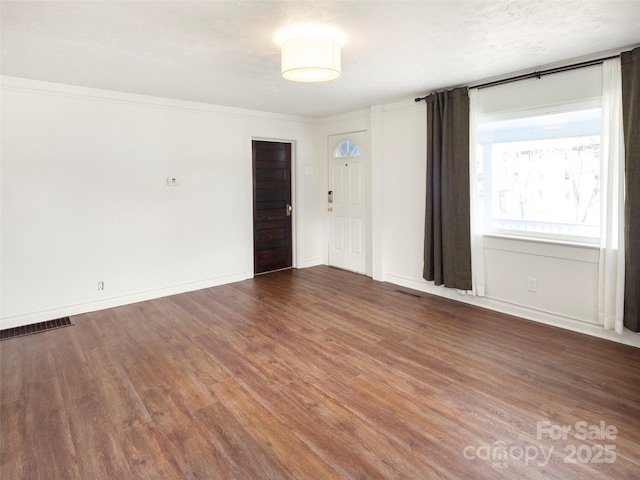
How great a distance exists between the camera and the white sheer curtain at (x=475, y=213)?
13.2 ft

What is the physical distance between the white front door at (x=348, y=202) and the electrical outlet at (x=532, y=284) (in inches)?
96.9

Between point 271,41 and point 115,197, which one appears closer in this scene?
point 271,41

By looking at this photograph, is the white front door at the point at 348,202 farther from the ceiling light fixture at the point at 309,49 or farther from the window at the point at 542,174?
the ceiling light fixture at the point at 309,49

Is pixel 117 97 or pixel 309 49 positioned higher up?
→ pixel 117 97

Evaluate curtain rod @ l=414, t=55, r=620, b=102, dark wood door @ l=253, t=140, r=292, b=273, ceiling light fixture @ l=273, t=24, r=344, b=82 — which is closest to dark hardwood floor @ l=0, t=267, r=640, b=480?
dark wood door @ l=253, t=140, r=292, b=273

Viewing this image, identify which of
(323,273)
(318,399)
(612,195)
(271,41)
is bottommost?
(318,399)

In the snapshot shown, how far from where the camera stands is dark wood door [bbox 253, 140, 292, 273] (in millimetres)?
5750

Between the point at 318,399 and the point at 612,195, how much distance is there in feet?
9.53

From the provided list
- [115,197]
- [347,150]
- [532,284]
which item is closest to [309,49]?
[115,197]

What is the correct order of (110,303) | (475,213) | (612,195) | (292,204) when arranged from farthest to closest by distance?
(292,204), (110,303), (475,213), (612,195)

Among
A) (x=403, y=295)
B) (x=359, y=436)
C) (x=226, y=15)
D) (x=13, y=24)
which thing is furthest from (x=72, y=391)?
(x=403, y=295)

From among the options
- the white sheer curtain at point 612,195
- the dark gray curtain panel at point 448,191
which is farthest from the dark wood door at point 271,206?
the white sheer curtain at point 612,195

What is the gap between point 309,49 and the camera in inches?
102

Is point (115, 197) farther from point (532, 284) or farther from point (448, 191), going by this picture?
point (532, 284)
